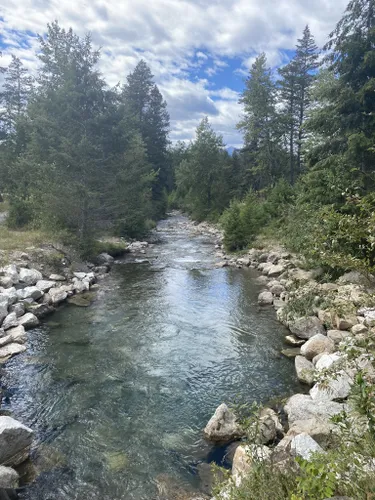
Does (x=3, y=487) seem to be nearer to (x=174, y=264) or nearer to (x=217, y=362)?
(x=217, y=362)

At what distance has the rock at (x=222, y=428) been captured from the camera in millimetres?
5449

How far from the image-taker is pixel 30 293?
11.2 m

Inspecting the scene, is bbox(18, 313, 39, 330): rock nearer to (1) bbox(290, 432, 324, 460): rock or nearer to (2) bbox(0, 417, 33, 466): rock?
(2) bbox(0, 417, 33, 466): rock

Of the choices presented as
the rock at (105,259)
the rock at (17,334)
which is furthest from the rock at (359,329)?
the rock at (105,259)

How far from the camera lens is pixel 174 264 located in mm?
18438

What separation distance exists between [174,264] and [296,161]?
24761mm

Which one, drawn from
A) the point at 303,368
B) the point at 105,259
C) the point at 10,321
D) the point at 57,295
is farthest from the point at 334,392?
the point at 105,259

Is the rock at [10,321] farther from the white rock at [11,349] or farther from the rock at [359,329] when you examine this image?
the rock at [359,329]

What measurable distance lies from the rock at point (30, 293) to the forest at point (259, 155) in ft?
18.0

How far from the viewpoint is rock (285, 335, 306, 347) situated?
8.88m

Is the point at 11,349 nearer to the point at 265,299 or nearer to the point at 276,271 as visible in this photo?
the point at 265,299

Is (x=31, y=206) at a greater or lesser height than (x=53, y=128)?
lesser

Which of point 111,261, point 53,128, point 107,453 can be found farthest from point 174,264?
point 107,453

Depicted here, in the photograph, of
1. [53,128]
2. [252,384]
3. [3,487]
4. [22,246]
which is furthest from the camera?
→ [53,128]
